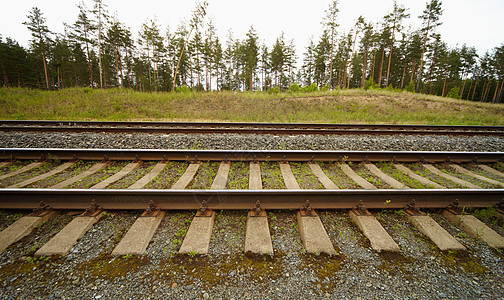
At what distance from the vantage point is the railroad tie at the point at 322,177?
11.4 ft

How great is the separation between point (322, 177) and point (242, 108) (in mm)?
11249

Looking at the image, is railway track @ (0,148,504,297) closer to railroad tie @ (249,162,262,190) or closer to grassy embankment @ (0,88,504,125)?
railroad tie @ (249,162,262,190)

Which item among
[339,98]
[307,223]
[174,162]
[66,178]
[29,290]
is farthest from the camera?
[339,98]

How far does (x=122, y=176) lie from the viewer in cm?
385

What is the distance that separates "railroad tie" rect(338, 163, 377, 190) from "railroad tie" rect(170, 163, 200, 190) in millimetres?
3313

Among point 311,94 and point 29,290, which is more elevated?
point 311,94

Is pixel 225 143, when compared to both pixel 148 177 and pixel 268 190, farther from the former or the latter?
pixel 268 190

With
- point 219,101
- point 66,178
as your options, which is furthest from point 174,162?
point 219,101

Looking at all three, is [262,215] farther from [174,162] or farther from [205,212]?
[174,162]

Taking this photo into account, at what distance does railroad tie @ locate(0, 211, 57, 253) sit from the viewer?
2.23 m

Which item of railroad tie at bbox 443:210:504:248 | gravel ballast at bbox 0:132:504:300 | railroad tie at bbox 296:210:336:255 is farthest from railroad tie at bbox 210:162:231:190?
railroad tie at bbox 443:210:504:248

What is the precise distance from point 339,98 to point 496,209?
52.4 feet

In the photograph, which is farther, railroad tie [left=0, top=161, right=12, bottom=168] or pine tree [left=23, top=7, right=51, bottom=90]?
pine tree [left=23, top=7, right=51, bottom=90]

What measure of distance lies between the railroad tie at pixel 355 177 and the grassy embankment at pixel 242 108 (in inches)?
291
